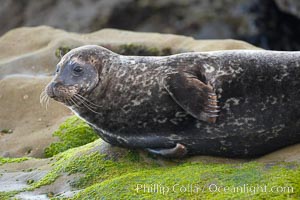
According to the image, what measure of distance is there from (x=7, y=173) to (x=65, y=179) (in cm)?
99

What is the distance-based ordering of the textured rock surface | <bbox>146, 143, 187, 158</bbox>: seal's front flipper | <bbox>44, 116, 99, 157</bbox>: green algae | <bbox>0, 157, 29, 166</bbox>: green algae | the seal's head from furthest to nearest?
1. <bbox>44, 116, 99, 157</bbox>: green algae
2. <bbox>0, 157, 29, 166</bbox>: green algae
3. the seal's head
4. <bbox>146, 143, 187, 158</bbox>: seal's front flipper
5. the textured rock surface

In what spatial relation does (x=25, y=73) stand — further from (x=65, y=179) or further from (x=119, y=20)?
(x=119, y=20)

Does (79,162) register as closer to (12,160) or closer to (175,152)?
(175,152)

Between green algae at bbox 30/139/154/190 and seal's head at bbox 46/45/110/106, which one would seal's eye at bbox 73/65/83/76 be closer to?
seal's head at bbox 46/45/110/106

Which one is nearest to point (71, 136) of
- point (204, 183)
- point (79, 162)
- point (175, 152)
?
point (79, 162)

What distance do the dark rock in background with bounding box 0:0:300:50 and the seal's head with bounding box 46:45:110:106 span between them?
961cm

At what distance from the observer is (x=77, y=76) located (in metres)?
7.71

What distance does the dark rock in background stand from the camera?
687 inches

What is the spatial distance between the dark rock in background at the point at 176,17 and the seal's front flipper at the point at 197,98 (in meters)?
10.0

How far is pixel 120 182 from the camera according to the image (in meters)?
7.00

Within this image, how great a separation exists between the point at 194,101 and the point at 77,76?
4.43 feet

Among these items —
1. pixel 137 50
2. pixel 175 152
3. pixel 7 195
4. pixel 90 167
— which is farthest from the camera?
pixel 137 50

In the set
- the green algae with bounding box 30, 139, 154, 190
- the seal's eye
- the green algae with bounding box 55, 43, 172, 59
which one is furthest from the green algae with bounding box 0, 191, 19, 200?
the green algae with bounding box 55, 43, 172, 59

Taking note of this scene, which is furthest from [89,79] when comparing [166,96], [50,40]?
[50,40]
